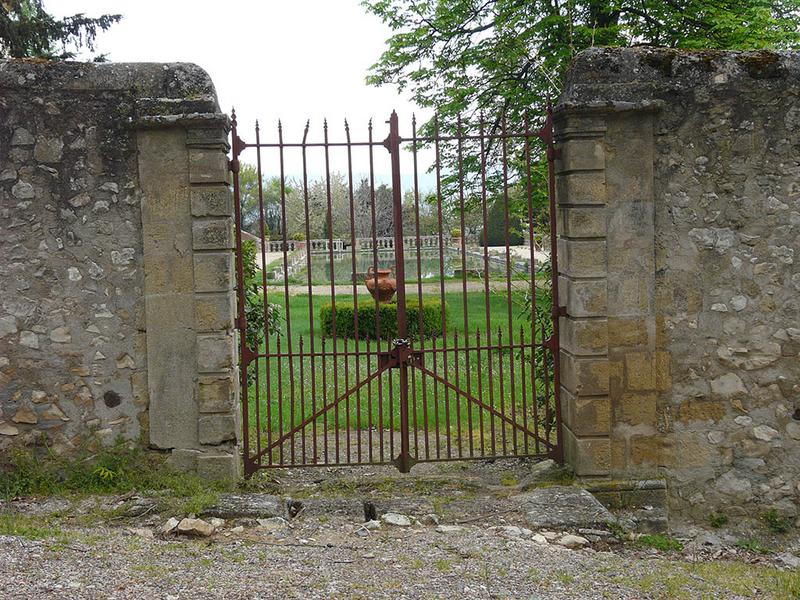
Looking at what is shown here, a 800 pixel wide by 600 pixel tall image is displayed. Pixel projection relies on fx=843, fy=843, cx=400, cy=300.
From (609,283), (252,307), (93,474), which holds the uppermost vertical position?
(609,283)

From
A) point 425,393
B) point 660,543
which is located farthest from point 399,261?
point 660,543

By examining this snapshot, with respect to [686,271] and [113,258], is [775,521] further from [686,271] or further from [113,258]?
[113,258]

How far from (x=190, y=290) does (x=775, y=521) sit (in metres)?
4.13

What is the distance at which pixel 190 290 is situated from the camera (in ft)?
17.5

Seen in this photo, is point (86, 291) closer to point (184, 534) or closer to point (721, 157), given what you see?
point (184, 534)

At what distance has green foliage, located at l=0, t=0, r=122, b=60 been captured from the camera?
1572 centimetres

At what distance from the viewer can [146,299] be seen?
5.31 meters

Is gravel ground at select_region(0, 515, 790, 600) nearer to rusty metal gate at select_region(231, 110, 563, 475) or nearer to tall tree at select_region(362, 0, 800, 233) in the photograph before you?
rusty metal gate at select_region(231, 110, 563, 475)

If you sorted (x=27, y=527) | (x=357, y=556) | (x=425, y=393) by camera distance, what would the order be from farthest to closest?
(x=425, y=393)
(x=27, y=527)
(x=357, y=556)

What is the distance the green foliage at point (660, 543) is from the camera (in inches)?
197

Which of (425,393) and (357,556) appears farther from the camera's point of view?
(425,393)

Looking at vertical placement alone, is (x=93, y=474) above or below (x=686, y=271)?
below

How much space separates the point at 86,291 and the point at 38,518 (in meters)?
1.39

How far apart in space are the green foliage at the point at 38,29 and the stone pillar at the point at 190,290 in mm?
11881
